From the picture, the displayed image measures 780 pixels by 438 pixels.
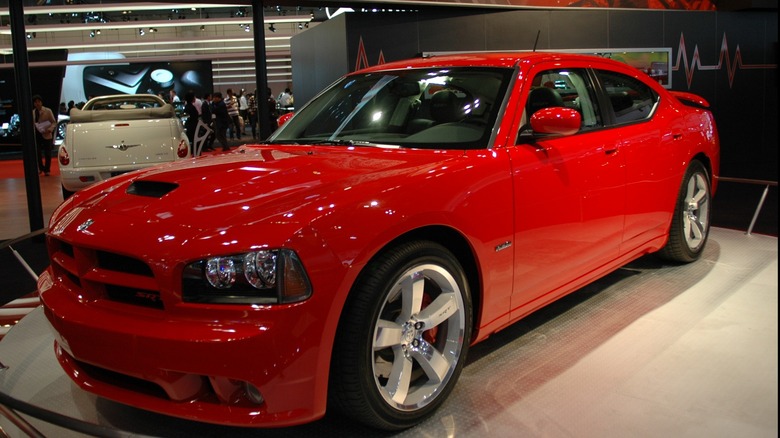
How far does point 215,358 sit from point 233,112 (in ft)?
46.1

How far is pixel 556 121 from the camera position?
2.73m

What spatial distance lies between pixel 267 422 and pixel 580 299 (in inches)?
90.7

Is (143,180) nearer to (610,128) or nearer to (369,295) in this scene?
(369,295)

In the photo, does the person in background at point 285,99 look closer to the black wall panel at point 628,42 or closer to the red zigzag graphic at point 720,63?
the black wall panel at point 628,42

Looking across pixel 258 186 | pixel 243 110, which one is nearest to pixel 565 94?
pixel 258 186

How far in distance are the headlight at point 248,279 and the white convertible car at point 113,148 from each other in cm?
626

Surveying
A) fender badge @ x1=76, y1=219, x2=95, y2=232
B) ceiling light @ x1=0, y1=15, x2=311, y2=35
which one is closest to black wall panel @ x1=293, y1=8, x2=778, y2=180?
ceiling light @ x1=0, y1=15, x2=311, y2=35

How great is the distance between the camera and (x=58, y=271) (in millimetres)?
2502

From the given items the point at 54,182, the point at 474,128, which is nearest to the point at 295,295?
the point at 474,128

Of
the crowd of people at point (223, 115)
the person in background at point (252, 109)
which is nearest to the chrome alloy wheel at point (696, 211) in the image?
the crowd of people at point (223, 115)

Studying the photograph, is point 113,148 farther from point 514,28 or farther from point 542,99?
point 542,99

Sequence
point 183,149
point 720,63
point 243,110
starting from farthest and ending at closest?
point 243,110 < point 720,63 < point 183,149

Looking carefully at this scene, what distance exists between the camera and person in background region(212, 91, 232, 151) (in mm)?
13930

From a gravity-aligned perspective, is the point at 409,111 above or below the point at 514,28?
below
